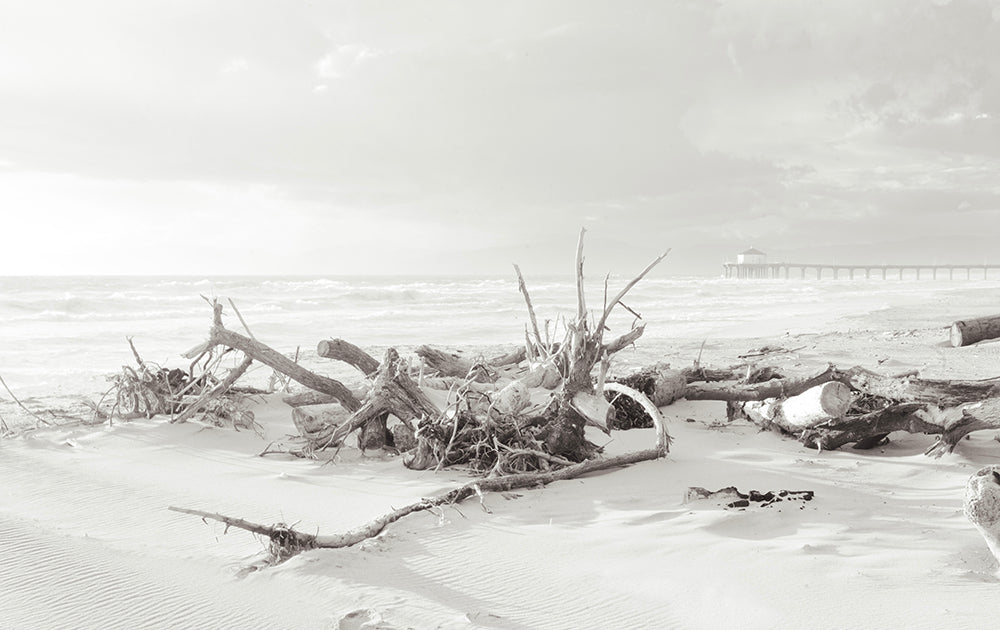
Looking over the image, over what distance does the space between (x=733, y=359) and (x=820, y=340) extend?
10.5 ft

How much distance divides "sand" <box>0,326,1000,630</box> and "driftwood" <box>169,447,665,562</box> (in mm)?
64

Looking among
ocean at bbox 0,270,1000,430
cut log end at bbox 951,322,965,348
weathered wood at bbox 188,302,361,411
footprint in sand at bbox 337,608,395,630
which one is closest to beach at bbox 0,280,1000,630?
footprint in sand at bbox 337,608,395,630

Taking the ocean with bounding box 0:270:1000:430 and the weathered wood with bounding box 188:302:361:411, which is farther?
the ocean with bounding box 0:270:1000:430

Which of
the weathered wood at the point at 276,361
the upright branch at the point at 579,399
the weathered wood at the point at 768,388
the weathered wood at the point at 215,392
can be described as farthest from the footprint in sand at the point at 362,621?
the weathered wood at the point at 768,388

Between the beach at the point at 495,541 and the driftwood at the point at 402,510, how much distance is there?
0.05m

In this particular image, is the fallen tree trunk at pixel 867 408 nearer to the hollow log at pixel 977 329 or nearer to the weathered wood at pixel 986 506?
the hollow log at pixel 977 329

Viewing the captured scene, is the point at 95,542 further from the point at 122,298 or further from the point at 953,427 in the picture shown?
the point at 122,298

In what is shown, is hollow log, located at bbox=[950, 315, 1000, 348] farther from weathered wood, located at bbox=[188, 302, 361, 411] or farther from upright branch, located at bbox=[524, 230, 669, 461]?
weathered wood, located at bbox=[188, 302, 361, 411]

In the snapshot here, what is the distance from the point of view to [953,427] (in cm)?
441

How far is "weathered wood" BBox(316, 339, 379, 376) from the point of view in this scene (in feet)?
16.6

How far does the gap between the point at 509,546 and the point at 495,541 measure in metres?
0.09

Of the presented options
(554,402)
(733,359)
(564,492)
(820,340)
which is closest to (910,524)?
(564,492)

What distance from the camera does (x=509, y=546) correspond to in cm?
322

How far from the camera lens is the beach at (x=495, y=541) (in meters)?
2.56
